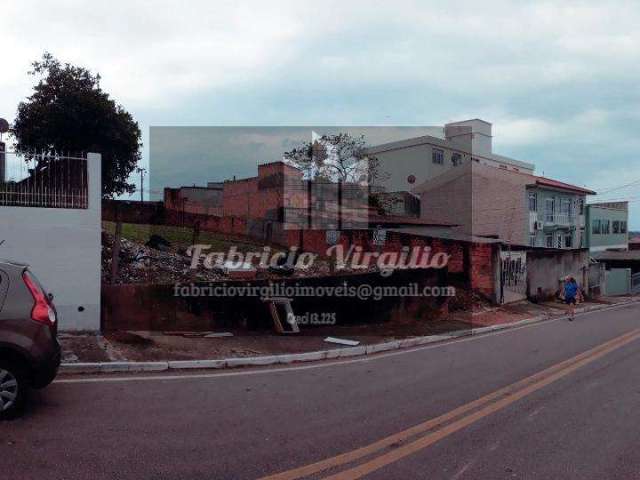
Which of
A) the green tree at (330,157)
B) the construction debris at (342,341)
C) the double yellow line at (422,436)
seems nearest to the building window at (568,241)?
the green tree at (330,157)

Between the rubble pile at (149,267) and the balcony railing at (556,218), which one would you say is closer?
the rubble pile at (149,267)

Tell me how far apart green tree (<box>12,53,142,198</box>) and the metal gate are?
672 inches

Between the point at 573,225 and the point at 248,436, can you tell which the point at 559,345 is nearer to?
the point at 248,436

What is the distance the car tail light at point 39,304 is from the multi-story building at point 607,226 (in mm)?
49716

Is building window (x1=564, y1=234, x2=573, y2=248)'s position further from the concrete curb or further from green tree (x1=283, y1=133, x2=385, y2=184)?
the concrete curb

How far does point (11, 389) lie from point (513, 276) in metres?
21.4

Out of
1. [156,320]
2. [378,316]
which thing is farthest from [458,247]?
[156,320]

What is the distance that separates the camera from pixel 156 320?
11094 mm

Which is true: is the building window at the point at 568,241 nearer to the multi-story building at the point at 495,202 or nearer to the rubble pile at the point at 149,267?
the multi-story building at the point at 495,202

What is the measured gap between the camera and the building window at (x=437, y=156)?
4581 cm

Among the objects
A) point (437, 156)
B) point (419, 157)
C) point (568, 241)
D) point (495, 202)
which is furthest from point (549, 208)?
point (419, 157)

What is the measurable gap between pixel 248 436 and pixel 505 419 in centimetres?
285

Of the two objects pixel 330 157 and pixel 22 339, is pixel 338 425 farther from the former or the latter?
pixel 330 157

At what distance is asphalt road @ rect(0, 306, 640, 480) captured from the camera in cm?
473
